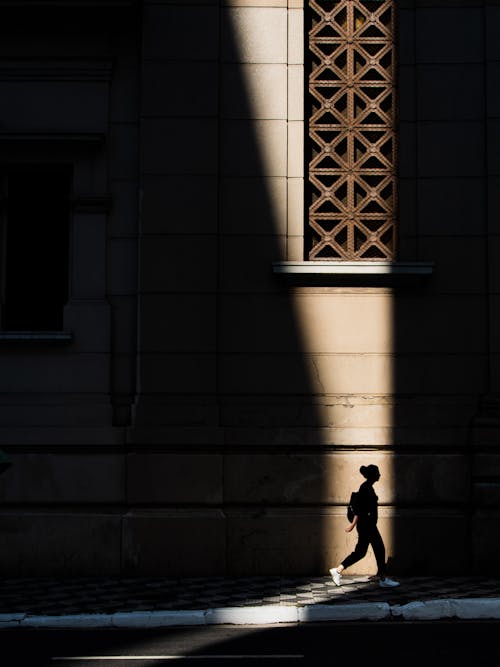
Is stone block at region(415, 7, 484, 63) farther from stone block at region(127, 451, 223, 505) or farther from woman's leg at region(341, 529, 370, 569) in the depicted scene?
woman's leg at region(341, 529, 370, 569)

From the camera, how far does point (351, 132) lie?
14742mm

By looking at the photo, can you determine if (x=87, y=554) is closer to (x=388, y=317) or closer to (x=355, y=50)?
(x=388, y=317)

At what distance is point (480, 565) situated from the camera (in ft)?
44.9

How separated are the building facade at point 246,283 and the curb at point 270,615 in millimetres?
2712

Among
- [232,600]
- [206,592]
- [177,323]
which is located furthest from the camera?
[177,323]

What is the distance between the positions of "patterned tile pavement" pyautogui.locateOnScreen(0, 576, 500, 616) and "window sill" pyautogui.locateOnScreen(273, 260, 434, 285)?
13.5 feet

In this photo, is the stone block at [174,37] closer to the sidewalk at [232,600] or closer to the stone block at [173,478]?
the stone block at [173,478]

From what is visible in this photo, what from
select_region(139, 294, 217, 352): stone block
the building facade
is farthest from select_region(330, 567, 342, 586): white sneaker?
select_region(139, 294, 217, 352): stone block

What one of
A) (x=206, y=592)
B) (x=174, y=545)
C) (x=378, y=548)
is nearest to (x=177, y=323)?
(x=174, y=545)

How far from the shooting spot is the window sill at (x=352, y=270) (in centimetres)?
1416

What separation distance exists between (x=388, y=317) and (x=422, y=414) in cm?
144

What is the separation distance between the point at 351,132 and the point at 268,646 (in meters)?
7.89

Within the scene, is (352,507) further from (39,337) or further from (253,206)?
(39,337)

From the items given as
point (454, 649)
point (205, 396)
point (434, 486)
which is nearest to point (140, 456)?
point (205, 396)
